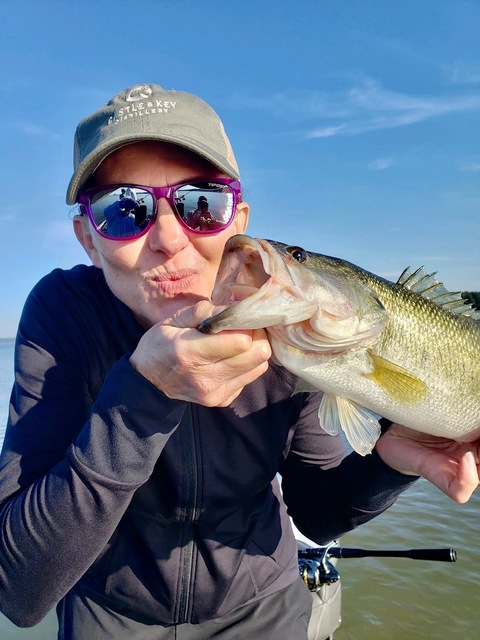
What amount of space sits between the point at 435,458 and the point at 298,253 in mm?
1102

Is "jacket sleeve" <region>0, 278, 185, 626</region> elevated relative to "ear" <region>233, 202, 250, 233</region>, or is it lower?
lower

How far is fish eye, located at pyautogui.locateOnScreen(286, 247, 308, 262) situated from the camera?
2.01m

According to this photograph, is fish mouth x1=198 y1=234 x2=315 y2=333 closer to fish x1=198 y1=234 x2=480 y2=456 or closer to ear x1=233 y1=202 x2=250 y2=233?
fish x1=198 y1=234 x2=480 y2=456

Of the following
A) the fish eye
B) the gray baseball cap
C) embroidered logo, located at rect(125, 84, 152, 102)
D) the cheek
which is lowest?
the fish eye

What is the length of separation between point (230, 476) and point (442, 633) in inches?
131

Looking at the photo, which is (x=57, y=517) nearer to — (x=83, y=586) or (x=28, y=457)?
(x=28, y=457)

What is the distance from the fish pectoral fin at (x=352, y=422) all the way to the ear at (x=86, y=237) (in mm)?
1270

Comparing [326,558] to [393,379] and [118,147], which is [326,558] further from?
[118,147]

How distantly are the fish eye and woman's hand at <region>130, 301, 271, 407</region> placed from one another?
44 cm

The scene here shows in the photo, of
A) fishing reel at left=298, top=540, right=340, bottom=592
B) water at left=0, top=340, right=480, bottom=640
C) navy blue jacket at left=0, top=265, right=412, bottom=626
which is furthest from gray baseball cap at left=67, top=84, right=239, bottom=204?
water at left=0, top=340, right=480, bottom=640

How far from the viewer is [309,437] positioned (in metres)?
2.78

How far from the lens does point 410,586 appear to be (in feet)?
16.9

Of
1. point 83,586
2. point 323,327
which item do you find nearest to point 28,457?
point 83,586

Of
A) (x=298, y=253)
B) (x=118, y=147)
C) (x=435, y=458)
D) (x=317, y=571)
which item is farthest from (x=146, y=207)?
(x=317, y=571)
